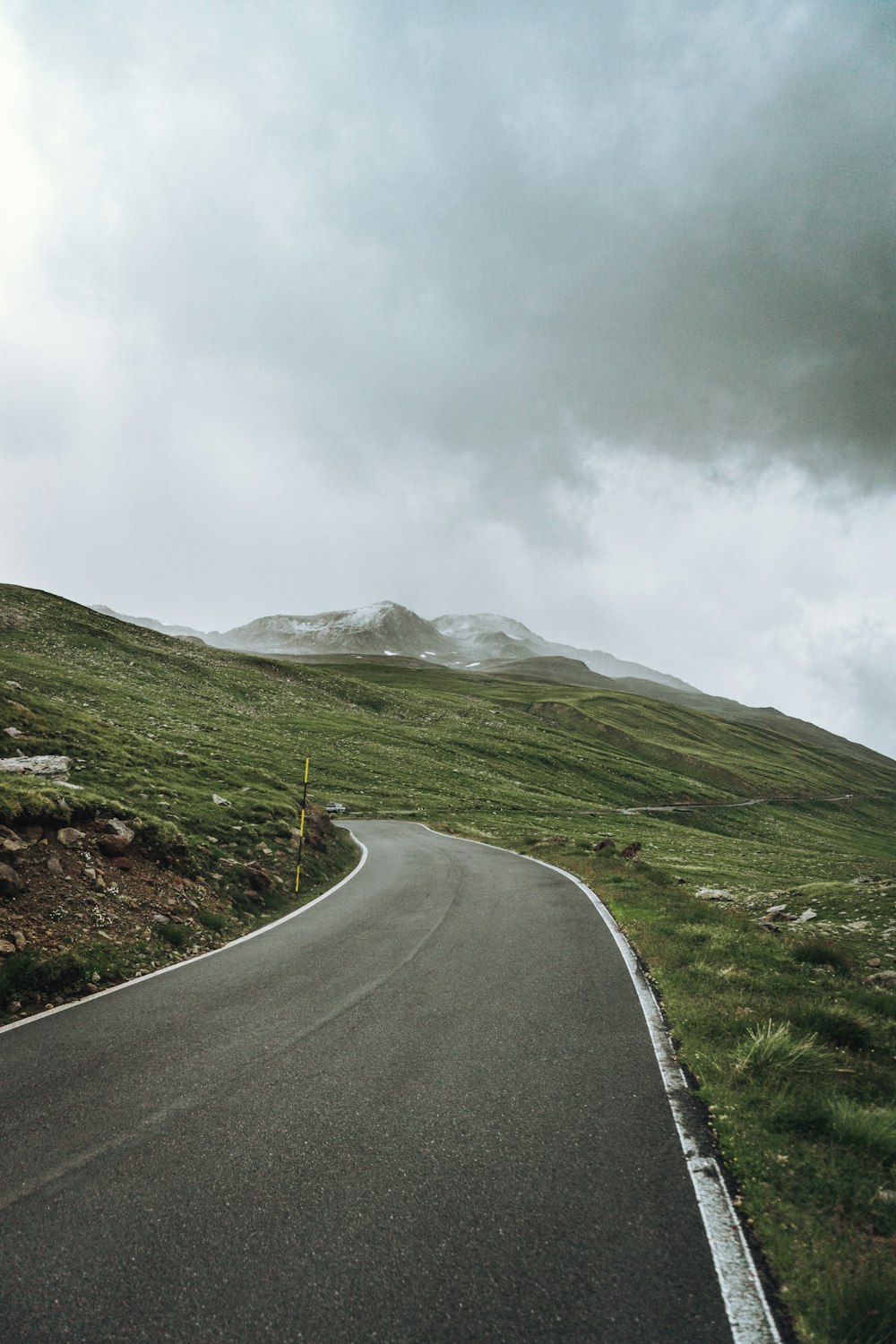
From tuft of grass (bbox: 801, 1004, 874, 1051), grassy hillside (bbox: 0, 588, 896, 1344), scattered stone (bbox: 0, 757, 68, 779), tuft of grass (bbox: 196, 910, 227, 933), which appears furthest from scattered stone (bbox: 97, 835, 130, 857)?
tuft of grass (bbox: 801, 1004, 874, 1051)

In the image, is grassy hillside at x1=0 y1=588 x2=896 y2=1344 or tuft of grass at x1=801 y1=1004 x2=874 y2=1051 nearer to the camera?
grassy hillside at x1=0 y1=588 x2=896 y2=1344

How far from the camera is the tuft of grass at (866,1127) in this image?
518 centimetres

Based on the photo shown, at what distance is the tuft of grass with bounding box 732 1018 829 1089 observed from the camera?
6.41m

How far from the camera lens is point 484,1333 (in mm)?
3396

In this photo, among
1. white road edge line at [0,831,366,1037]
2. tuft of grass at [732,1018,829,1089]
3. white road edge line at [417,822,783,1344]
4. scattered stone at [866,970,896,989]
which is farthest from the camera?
scattered stone at [866,970,896,989]

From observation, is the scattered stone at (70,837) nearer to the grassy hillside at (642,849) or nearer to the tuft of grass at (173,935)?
the grassy hillside at (642,849)

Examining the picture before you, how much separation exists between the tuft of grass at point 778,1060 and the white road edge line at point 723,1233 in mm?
763

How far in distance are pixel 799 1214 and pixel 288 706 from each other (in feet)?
250

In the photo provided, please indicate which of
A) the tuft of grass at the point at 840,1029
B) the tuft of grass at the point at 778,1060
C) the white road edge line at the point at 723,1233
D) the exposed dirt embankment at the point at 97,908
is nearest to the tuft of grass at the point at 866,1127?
the tuft of grass at the point at 778,1060

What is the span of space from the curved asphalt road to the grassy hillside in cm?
92

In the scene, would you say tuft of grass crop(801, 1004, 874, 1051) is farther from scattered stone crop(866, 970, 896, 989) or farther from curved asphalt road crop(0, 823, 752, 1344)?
scattered stone crop(866, 970, 896, 989)

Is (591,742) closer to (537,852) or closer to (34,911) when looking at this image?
(537,852)

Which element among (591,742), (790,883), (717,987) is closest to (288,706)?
(591,742)

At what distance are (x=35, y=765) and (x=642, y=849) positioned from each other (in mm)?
30494
